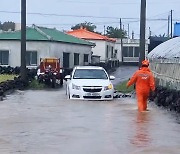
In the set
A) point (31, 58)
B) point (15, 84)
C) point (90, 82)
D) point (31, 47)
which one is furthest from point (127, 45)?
point (90, 82)

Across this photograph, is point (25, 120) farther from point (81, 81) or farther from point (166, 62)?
point (166, 62)

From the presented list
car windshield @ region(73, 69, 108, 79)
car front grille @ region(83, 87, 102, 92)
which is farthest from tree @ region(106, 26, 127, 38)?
car front grille @ region(83, 87, 102, 92)

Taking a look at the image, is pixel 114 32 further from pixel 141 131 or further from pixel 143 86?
pixel 141 131

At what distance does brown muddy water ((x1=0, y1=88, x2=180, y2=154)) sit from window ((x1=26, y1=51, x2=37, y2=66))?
34.6 m

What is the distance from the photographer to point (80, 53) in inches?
2685

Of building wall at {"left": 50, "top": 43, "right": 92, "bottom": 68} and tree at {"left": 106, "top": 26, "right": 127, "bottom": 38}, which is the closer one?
building wall at {"left": 50, "top": 43, "right": 92, "bottom": 68}

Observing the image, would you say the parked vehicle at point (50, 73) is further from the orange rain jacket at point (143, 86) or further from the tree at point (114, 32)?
the tree at point (114, 32)

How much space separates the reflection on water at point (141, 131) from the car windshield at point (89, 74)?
7.92 metres

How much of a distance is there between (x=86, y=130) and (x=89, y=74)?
12.8m

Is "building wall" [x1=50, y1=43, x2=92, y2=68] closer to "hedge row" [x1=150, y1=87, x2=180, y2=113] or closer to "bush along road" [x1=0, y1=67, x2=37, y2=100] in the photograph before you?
"bush along road" [x1=0, y1=67, x2=37, y2=100]

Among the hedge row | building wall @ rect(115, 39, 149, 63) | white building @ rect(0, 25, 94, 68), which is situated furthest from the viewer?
building wall @ rect(115, 39, 149, 63)

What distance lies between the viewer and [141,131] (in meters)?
15.1

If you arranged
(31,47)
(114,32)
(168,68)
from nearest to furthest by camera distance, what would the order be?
(168,68), (31,47), (114,32)

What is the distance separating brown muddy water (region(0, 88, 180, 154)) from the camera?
483 inches
